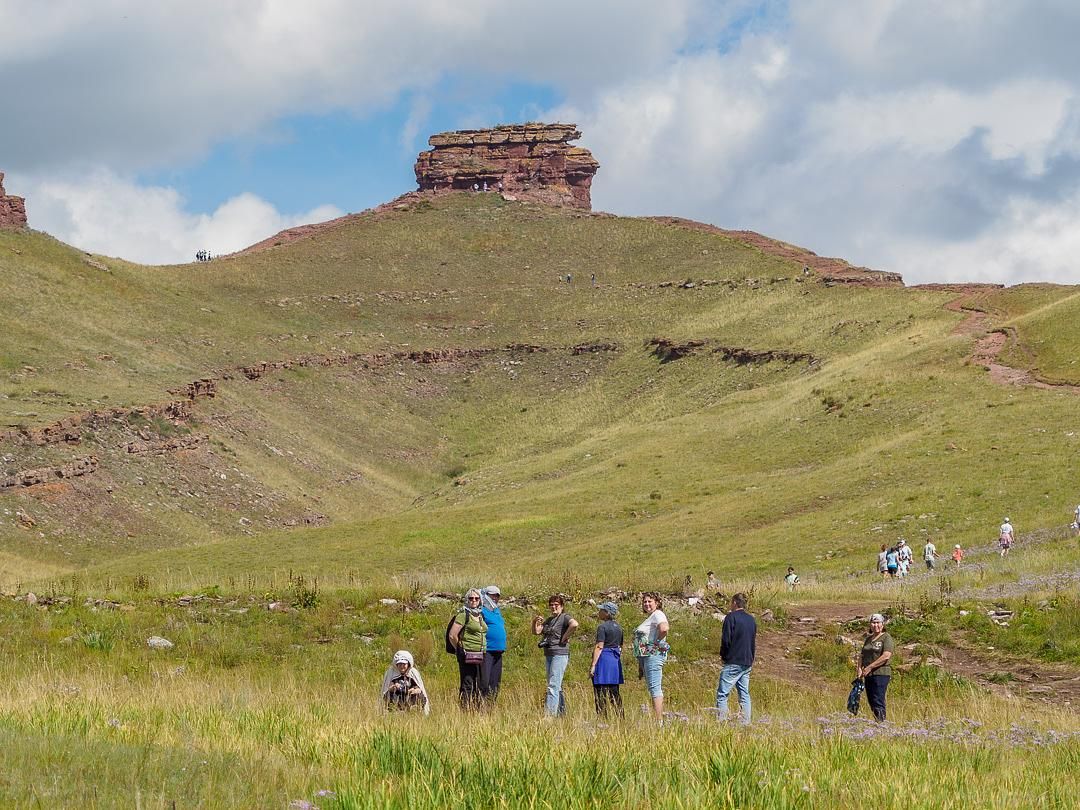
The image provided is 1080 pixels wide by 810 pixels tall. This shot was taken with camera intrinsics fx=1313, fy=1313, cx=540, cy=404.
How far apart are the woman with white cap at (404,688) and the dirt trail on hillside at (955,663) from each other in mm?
7431

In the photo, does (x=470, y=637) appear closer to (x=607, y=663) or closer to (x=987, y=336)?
(x=607, y=663)

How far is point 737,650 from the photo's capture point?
15.8 m

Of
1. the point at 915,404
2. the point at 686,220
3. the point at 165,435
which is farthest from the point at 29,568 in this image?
the point at 686,220

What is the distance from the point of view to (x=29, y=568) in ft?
150

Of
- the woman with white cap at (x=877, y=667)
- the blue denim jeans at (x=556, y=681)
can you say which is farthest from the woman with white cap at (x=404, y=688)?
the woman with white cap at (x=877, y=667)

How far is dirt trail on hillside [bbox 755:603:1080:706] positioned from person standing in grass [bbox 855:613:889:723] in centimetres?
257

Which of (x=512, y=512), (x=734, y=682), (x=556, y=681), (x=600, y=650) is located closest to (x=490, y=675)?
(x=556, y=681)

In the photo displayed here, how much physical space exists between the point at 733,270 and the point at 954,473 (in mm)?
66013

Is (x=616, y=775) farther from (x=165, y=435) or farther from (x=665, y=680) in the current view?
(x=165, y=435)

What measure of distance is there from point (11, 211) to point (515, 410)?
4152 cm

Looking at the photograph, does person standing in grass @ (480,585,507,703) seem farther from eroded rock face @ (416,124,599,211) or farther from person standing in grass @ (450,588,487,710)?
eroded rock face @ (416,124,599,211)

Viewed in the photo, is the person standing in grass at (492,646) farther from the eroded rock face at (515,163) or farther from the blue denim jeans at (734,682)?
the eroded rock face at (515,163)

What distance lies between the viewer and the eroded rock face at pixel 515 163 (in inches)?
5906

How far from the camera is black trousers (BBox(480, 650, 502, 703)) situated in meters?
15.9
